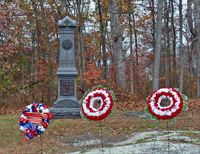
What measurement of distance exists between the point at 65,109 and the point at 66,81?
50.6 inches

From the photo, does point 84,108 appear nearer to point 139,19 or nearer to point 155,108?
point 155,108

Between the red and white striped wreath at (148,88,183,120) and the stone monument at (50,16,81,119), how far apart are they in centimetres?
627

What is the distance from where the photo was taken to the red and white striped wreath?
4.11 m

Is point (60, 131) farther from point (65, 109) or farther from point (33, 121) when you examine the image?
point (33, 121)

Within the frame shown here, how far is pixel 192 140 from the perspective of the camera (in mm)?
4770

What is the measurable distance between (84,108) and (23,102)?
11287mm

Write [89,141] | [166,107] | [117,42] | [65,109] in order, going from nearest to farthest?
[166,107] < [89,141] < [65,109] < [117,42]

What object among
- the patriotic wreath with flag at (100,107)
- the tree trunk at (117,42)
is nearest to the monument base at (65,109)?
the tree trunk at (117,42)

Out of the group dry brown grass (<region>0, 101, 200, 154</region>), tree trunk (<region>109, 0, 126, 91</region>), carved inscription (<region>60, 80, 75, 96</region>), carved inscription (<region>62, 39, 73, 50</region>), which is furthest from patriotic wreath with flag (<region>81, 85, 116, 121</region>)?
tree trunk (<region>109, 0, 126, 91</region>)

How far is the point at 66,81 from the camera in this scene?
34.8 ft

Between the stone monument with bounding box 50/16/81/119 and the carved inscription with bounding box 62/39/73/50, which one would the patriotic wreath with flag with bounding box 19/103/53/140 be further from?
the carved inscription with bounding box 62/39/73/50

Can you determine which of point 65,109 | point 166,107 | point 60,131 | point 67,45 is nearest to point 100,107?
point 166,107

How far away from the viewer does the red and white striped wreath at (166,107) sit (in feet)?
13.5

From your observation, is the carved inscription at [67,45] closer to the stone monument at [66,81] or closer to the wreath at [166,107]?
the stone monument at [66,81]
